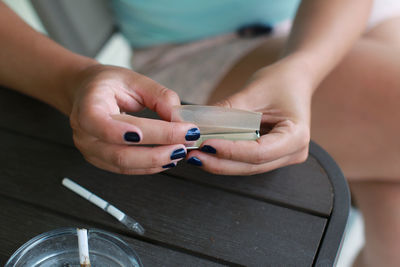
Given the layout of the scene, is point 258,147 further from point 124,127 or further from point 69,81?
point 69,81

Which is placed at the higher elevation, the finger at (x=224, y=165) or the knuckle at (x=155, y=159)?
the knuckle at (x=155, y=159)

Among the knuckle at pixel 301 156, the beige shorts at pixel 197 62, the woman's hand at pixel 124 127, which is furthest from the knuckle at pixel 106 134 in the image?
the beige shorts at pixel 197 62

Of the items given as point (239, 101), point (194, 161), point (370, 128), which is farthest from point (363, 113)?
point (194, 161)

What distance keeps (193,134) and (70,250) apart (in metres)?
0.22

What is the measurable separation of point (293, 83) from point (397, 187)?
0.39 m

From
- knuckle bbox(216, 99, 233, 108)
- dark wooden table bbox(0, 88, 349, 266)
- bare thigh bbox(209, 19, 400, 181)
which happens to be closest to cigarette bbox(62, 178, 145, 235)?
dark wooden table bbox(0, 88, 349, 266)

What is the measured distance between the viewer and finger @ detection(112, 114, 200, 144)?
21.4 inches

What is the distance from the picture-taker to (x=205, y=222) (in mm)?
573

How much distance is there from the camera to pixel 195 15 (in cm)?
118

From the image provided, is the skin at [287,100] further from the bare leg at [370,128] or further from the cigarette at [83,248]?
the cigarette at [83,248]

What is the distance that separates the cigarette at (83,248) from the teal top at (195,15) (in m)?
0.82

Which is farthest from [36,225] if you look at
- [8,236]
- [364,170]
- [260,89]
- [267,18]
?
[267,18]

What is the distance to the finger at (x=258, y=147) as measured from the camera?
1.91 ft

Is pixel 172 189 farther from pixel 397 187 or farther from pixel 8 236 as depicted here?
pixel 397 187
